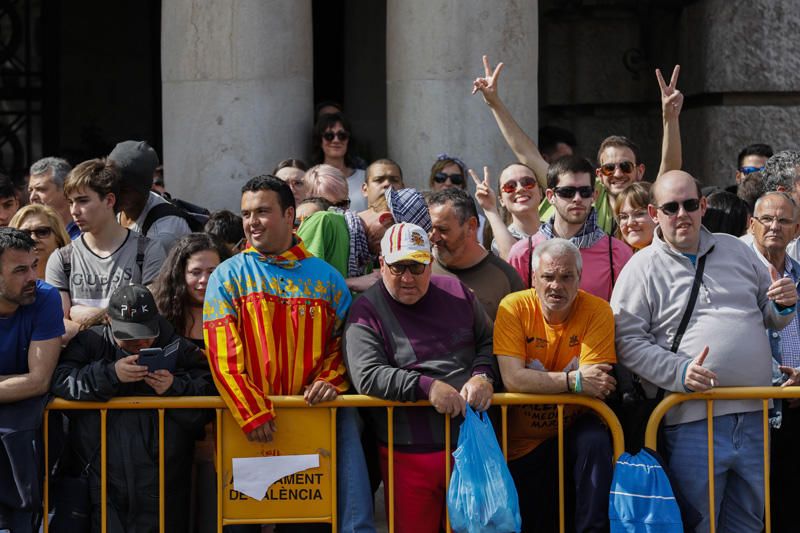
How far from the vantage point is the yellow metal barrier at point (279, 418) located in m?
5.69

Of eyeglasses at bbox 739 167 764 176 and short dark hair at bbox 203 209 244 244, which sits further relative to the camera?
eyeglasses at bbox 739 167 764 176

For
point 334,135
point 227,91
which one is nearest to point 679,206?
point 334,135

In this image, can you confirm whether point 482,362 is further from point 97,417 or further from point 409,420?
point 97,417

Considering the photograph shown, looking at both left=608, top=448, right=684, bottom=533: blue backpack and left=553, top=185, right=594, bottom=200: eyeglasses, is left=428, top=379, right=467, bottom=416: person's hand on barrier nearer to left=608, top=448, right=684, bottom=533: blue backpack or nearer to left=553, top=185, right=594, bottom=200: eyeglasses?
left=608, top=448, right=684, bottom=533: blue backpack

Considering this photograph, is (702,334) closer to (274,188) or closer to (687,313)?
(687,313)

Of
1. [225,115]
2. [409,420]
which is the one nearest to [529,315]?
[409,420]

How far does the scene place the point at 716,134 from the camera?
10.5 m

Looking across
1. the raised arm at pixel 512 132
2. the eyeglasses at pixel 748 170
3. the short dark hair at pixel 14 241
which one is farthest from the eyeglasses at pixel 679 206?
the short dark hair at pixel 14 241

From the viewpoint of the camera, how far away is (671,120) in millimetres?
7461

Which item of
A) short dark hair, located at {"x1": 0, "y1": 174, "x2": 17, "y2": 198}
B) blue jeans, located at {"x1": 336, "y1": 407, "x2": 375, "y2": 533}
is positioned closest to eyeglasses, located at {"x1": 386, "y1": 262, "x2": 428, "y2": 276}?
blue jeans, located at {"x1": 336, "y1": 407, "x2": 375, "y2": 533}

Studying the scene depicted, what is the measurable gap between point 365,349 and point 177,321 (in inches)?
37.8

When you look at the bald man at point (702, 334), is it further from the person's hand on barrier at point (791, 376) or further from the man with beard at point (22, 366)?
the man with beard at point (22, 366)

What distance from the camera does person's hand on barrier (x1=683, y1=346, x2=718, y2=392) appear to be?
561cm

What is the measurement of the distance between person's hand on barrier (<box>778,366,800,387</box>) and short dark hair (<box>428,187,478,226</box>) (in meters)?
1.55
